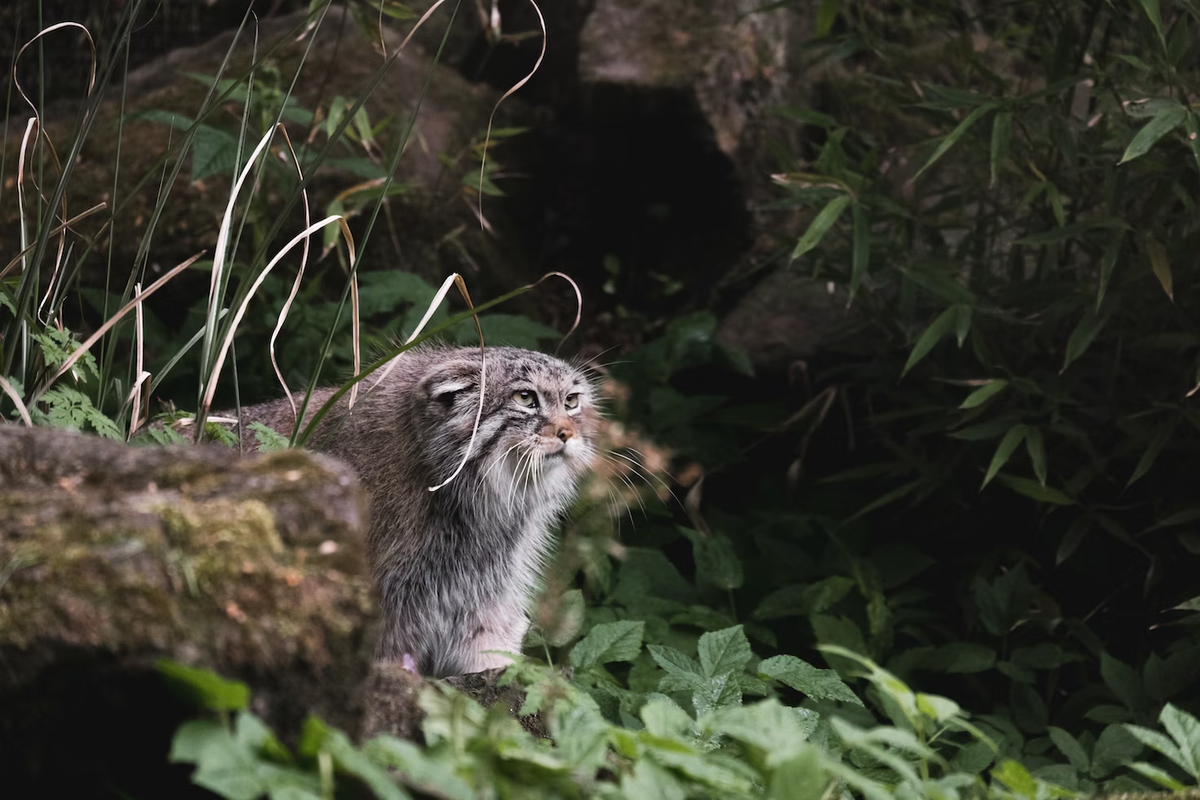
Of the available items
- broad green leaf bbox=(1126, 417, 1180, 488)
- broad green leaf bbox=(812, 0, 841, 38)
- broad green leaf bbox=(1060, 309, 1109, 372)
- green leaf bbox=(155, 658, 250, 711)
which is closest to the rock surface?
green leaf bbox=(155, 658, 250, 711)

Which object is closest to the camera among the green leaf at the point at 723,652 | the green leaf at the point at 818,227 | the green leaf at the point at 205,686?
the green leaf at the point at 205,686

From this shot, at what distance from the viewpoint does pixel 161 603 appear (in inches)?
74.2

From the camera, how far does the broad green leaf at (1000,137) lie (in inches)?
173

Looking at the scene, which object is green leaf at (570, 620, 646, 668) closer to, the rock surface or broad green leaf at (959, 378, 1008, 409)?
the rock surface

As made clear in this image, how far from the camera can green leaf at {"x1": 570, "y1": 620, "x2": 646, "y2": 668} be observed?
3363mm

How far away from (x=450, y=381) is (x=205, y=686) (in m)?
2.22

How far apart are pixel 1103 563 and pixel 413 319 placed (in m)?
2.98

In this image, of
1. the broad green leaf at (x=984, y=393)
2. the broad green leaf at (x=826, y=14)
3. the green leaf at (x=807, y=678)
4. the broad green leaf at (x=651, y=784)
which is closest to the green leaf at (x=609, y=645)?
the green leaf at (x=807, y=678)

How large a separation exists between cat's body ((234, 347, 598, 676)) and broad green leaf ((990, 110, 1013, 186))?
1.72 metres

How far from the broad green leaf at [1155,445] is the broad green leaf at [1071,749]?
3.50 ft

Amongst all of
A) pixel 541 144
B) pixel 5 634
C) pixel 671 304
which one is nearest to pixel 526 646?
pixel 5 634

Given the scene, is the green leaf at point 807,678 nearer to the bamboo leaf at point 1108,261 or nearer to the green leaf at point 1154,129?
the bamboo leaf at point 1108,261

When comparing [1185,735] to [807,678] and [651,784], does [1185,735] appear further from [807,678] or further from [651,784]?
[651,784]

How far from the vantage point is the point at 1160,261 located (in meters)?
4.37
